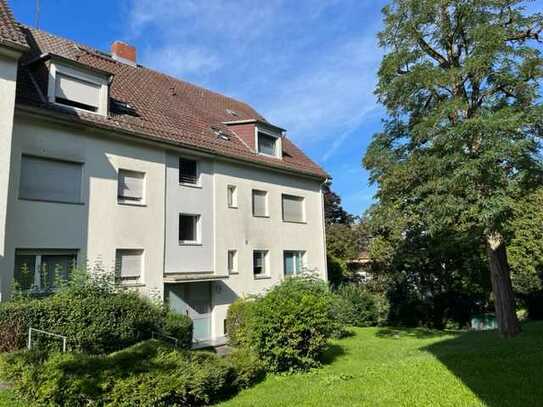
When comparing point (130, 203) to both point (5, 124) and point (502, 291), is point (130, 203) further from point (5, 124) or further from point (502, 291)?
point (502, 291)

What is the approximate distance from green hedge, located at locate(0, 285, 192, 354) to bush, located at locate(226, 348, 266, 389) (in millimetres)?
3081

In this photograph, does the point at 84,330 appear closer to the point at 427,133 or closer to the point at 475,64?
the point at 427,133

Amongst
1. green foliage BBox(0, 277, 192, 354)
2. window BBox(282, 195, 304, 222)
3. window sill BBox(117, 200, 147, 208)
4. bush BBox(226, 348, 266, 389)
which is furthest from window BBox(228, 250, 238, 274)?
bush BBox(226, 348, 266, 389)

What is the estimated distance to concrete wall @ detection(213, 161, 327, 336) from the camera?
17.6 metres

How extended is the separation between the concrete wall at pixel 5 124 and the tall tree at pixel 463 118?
11.3 m

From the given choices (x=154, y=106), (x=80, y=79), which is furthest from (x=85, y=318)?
(x=154, y=106)

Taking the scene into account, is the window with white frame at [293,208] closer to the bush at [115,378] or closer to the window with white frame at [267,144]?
the window with white frame at [267,144]

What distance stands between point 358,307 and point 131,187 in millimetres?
13962

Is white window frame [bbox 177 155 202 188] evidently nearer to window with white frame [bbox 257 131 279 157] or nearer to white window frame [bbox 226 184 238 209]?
white window frame [bbox 226 184 238 209]

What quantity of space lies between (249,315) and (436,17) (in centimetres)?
1092

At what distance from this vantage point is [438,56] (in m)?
14.5

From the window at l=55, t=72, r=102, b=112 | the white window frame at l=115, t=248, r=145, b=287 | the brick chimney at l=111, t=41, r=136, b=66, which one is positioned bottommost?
the white window frame at l=115, t=248, r=145, b=287

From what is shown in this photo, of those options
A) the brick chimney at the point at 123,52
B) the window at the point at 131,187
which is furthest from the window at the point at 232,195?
the brick chimney at the point at 123,52

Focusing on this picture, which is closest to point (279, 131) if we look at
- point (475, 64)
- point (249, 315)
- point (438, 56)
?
point (438, 56)
